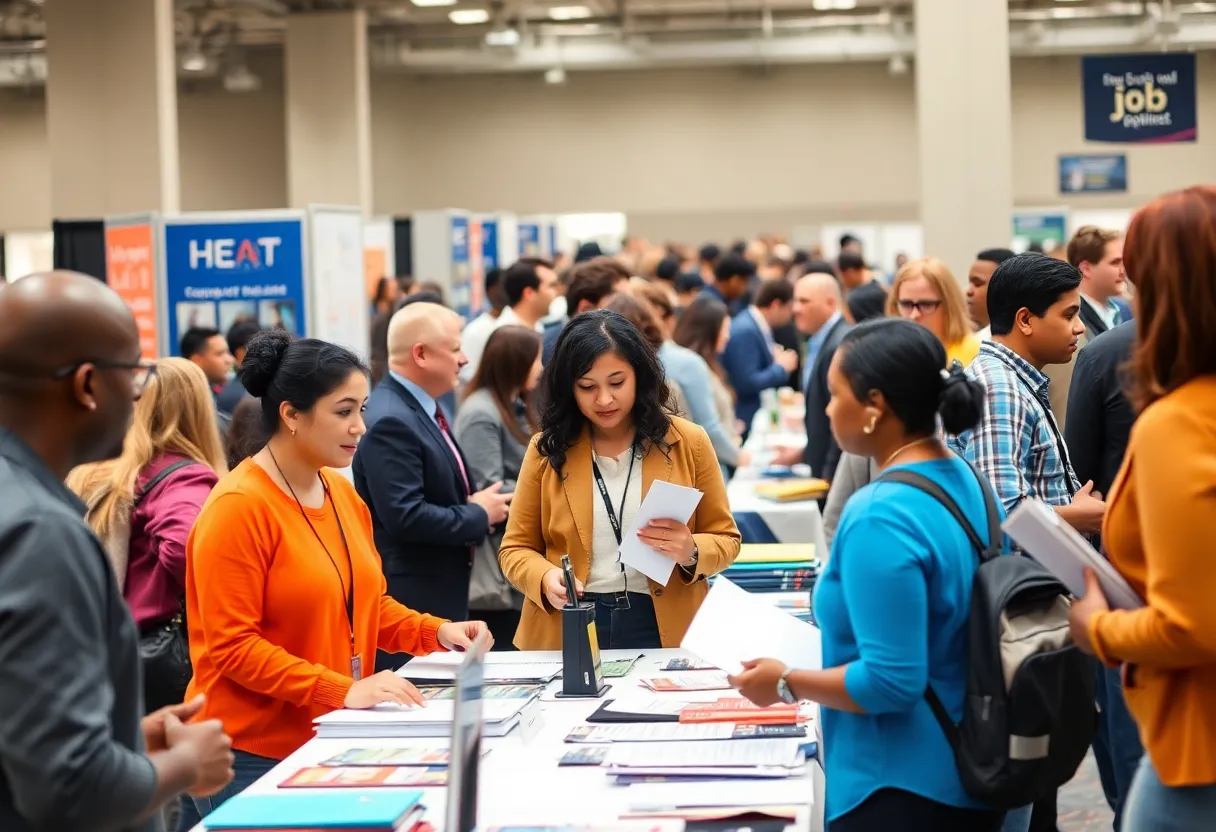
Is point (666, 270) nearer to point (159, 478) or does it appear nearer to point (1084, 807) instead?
point (1084, 807)

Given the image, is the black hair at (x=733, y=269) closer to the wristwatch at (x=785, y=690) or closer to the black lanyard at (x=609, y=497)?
the black lanyard at (x=609, y=497)

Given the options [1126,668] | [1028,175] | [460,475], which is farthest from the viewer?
[1028,175]

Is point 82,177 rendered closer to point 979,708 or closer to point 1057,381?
point 1057,381

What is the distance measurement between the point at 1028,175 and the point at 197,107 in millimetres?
12309

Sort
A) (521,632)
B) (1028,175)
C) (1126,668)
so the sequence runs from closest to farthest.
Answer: (1126,668), (521,632), (1028,175)

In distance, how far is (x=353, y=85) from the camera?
53.1 feet

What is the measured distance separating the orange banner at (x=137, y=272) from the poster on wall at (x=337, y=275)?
73 centimetres

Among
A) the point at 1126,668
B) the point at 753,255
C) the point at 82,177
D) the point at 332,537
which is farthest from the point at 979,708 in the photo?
the point at 753,255

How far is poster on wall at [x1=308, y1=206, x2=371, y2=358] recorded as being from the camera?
6230 mm

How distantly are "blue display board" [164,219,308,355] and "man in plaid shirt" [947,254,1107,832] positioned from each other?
366cm

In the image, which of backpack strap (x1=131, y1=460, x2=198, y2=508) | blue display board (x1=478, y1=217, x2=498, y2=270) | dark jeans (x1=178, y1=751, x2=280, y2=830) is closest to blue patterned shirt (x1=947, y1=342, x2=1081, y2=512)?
dark jeans (x1=178, y1=751, x2=280, y2=830)

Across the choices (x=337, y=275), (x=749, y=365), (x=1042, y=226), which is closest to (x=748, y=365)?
(x=749, y=365)

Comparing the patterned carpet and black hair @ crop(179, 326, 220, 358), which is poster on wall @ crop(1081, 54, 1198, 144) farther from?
black hair @ crop(179, 326, 220, 358)

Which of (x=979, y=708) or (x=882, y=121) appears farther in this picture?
(x=882, y=121)
